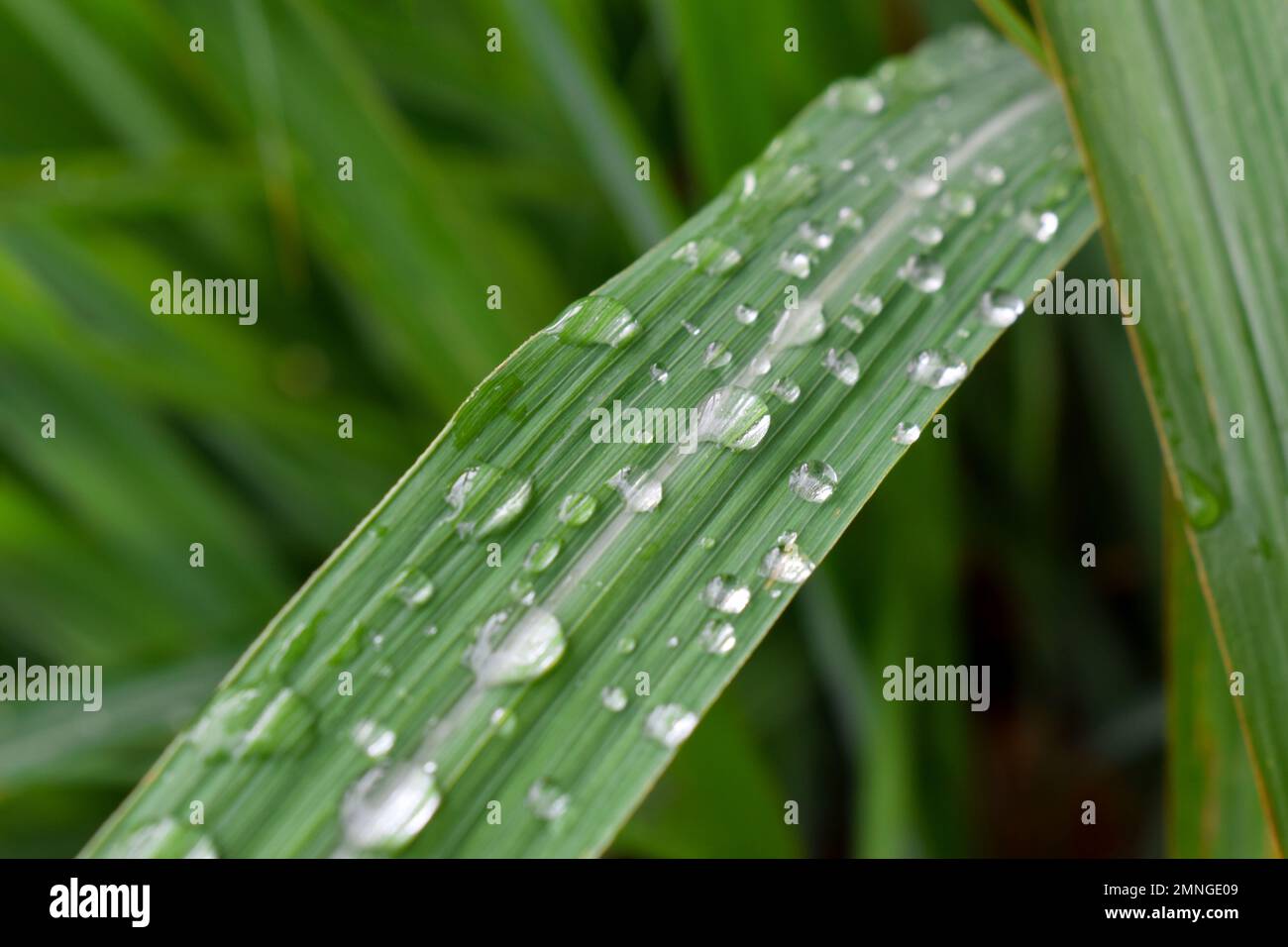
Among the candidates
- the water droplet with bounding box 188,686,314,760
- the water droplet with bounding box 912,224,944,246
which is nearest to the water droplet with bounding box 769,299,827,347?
the water droplet with bounding box 912,224,944,246

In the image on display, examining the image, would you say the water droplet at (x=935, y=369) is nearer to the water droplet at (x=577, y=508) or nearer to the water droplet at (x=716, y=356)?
the water droplet at (x=716, y=356)

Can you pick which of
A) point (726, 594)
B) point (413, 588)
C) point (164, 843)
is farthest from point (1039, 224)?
point (164, 843)

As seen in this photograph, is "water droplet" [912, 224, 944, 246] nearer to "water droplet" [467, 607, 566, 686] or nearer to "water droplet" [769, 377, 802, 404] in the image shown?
"water droplet" [769, 377, 802, 404]

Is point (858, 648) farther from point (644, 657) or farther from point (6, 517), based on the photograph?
point (6, 517)

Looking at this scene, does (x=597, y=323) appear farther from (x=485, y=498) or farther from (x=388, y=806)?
(x=388, y=806)
